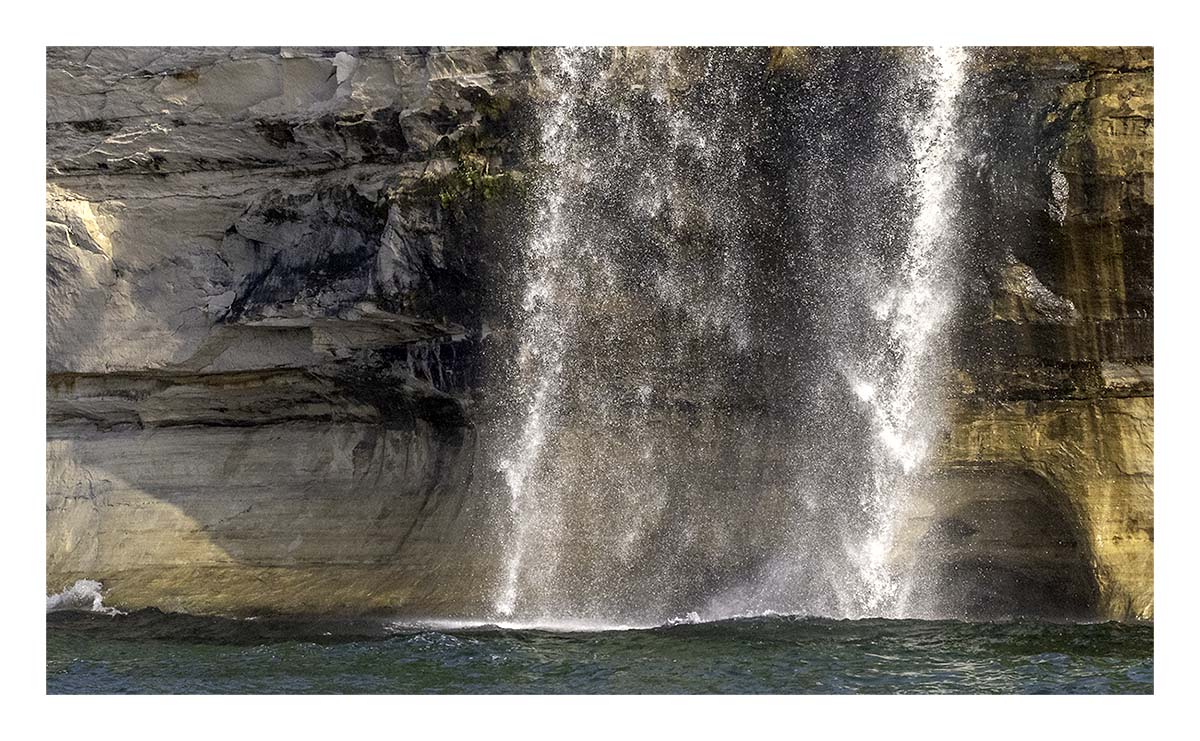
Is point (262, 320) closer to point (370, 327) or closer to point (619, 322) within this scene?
point (370, 327)

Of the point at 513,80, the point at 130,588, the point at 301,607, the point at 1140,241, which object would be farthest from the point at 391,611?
the point at 1140,241

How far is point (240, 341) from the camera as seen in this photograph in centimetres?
1195

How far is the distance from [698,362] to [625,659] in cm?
335

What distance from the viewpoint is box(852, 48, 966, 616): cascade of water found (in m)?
10.6

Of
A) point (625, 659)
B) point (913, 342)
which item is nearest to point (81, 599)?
point (625, 659)

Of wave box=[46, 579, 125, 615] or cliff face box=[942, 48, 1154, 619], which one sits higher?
cliff face box=[942, 48, 1154, 619]

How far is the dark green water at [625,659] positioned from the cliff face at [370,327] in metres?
1.03

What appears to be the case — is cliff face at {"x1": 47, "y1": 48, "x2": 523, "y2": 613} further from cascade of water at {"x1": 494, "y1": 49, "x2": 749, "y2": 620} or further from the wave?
cascade of water at {"x1": 494, "y1": 49, "x2": 749, "y2": 620}

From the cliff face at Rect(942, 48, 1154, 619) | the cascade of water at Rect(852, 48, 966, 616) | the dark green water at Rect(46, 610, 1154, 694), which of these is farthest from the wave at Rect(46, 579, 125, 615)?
the cliff face at Rect(942, 48, 1154, 619)

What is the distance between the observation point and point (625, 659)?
9.12 metres

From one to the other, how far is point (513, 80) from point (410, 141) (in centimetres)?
113

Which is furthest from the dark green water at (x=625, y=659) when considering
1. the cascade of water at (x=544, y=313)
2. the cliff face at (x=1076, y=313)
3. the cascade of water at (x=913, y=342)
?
the cascade of water at (x=544, y=313)

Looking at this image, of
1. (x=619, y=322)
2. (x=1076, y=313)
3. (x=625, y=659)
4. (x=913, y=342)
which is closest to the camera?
(x=625, y=659)

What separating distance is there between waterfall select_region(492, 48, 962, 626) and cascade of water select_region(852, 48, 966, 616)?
0.06 feet
